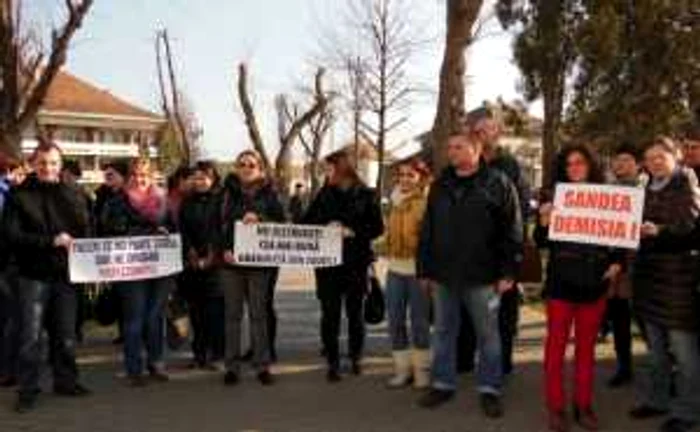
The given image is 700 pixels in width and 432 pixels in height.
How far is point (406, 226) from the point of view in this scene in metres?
10.5

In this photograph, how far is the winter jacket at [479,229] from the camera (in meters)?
9.23

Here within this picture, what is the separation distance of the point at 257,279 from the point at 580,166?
3286 mm

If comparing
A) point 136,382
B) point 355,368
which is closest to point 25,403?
point 136,382

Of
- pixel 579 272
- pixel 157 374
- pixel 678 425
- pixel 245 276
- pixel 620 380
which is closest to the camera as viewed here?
pixel 678 425

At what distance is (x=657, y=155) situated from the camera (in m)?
8.76

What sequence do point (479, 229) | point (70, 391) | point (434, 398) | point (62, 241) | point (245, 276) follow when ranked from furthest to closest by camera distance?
point (245, 276) < point (70, 391) < point (62, 241) < point (434, 398) < point (479, 229)

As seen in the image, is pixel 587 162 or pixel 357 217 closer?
A: pixel 587 162

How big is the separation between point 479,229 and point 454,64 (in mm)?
7085

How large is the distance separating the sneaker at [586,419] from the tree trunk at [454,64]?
7.23m

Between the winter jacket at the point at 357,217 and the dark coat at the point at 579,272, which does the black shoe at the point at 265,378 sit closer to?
the winter jacket at the point at 357,217

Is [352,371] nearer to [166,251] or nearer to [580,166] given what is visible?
[166,251]

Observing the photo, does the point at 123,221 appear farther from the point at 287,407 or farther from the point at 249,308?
the point at 287,407

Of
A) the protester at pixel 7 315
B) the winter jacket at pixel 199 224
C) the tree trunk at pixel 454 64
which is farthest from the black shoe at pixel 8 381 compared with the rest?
the tree trunk at pixel 454 64

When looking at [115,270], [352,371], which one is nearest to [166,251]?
[115,270]
